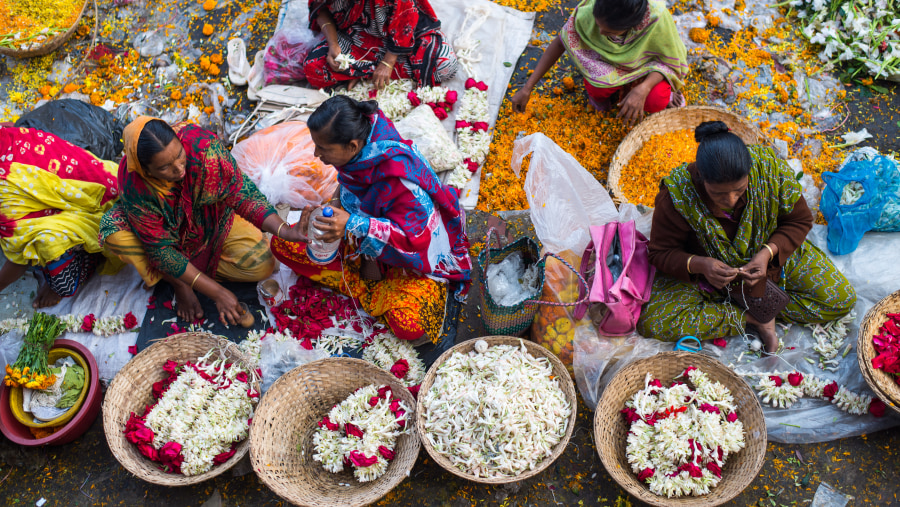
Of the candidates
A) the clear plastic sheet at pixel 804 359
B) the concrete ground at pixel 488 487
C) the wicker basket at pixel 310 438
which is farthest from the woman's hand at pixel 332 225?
the clear plastic sheet at pixel 804 359

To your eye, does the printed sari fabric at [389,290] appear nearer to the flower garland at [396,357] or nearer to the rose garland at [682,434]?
the flower garland at [396,357]

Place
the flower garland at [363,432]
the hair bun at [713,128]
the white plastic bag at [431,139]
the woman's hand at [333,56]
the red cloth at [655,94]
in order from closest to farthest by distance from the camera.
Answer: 1. the hair bun at [713,128]
2. the flower garland at [363,432]
3. the red cloth at [655,94]
4. the white plastic bag at [431,139]
5. the woman's hand at [333,56]

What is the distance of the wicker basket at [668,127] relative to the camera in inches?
131

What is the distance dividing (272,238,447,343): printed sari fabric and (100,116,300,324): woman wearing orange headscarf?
211mm

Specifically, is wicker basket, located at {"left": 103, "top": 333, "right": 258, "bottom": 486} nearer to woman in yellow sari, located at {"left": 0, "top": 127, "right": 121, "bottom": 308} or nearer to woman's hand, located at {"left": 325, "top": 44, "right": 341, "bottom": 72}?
woman in yellow sari, located at {"left": 0, "top": 127, "right": 121, "bottom": 308}

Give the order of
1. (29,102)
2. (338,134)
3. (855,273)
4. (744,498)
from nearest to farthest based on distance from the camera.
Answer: (338,134), (744,498), (855,273), (29,102)

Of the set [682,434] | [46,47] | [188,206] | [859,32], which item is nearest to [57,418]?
[188,206]

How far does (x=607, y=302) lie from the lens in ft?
8.97

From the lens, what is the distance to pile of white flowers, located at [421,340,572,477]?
2.45m

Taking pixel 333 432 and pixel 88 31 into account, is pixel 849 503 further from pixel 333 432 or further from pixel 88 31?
pixel 88 31

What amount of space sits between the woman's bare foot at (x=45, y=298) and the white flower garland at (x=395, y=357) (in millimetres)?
1999

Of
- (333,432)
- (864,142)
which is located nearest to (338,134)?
(333,432)

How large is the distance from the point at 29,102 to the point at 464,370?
4.20m

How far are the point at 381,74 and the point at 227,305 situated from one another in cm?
194
